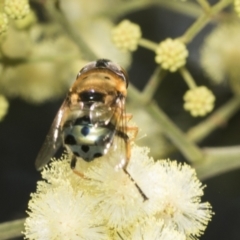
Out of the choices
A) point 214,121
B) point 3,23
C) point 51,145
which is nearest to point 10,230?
point 51,145

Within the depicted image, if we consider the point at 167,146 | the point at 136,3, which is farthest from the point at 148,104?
the point at 136,3

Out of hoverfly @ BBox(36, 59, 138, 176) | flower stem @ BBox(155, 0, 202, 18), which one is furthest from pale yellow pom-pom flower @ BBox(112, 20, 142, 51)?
flower stem @ BBox(155, 0, 202, 18)

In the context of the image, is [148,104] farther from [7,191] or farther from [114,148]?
[7,191]

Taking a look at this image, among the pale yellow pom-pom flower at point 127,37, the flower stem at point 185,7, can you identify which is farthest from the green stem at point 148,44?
the flower stem at point 185,7

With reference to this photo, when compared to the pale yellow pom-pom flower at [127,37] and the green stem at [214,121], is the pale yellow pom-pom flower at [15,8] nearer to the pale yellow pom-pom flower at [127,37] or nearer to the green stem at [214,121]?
the pale yellow pom-pom flower at [127,37]

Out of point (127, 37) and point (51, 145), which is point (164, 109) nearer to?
point (127, 37)

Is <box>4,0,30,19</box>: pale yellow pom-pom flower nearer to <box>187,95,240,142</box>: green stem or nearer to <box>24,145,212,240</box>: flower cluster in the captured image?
<box>24,145,212,240</box>: flower cluster
